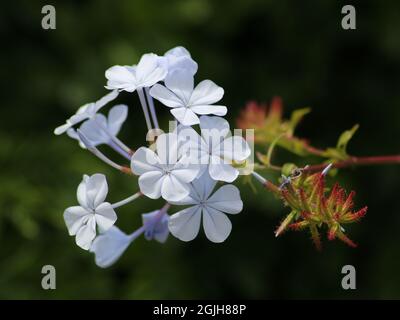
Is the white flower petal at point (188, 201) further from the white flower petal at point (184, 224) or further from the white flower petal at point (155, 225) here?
the white flower petal at point (155, 225)

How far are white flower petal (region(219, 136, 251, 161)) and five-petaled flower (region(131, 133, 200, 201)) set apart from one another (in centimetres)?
8

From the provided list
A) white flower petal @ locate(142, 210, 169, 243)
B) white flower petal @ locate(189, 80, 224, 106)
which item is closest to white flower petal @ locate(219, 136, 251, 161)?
white flower petal @ locate(189, 80, 224, 106)

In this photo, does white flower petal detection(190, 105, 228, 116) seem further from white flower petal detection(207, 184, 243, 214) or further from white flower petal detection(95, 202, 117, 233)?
white flower petal detection(95, 202, 117, 233)

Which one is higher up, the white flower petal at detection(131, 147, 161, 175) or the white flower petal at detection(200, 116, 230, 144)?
the white flower petal at detection(200, 116, 230, 144)

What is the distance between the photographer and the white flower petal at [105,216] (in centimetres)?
136

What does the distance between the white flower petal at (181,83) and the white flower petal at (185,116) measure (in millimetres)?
45

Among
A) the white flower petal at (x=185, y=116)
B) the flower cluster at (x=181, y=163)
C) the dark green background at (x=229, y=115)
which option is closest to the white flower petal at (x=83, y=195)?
the flower cluster at (x=181, y=163)

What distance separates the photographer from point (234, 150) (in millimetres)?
1369

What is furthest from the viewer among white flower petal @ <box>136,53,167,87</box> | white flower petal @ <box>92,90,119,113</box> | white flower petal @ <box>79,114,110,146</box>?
white flower petal @ <box>79,114,110,146</box>

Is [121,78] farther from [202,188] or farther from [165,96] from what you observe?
[202,188]

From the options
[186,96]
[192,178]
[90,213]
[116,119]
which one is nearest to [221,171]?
[192,178]

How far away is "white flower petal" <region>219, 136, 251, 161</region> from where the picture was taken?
1.36m

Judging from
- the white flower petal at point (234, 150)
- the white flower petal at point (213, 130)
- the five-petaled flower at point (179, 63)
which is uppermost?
the five-petaled flower at point (179, 63)

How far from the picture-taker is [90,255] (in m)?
2.86
